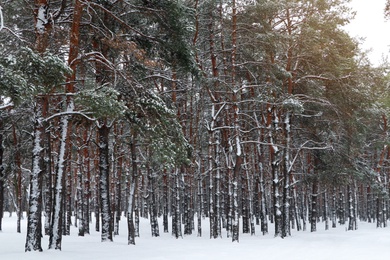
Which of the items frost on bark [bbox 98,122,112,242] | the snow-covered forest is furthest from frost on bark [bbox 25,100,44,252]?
frost on bark [bbox 98,122,112,242]

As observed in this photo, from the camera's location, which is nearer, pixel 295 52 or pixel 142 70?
pixel 142 70

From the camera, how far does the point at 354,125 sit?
20.4 metres

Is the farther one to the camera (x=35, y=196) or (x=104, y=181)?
(x=104, y=181)

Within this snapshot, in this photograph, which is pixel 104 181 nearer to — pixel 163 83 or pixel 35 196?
pixel 35 196

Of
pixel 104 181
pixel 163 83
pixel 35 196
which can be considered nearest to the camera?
pixel 35 196

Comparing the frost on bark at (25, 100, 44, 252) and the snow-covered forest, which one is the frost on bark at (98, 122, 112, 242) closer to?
the snow-covered forest

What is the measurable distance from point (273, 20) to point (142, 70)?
Result: 8161mm

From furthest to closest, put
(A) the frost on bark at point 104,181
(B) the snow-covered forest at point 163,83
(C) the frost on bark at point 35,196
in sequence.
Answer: (A) the frost on bark at point 104,181
(B) the snow-covered forest at point 163,83
(C) the frost on bark at point 35,196

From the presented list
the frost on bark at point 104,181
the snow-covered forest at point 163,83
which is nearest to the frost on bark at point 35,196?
the snow-covered forest at point 163,83

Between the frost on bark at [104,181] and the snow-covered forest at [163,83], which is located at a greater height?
the snow-covered forest at [163,83]

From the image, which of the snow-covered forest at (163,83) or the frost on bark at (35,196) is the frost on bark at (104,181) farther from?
the frost on bark at (35,196)

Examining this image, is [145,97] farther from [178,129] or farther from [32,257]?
[32,257]

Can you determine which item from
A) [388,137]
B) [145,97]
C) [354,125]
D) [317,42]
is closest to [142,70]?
[145,97]

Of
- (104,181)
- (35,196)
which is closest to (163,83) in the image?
(104,181)
